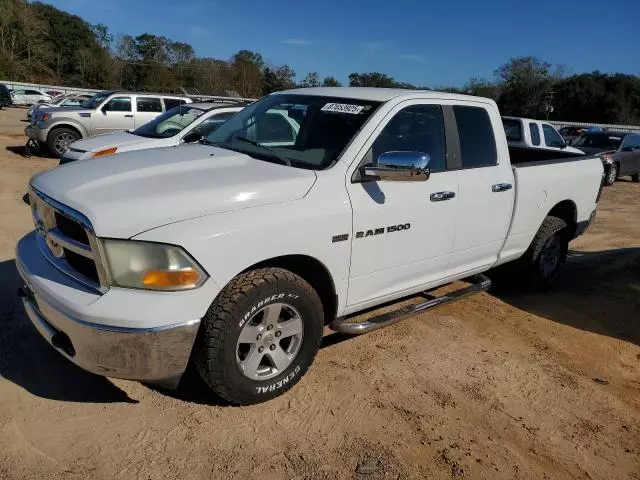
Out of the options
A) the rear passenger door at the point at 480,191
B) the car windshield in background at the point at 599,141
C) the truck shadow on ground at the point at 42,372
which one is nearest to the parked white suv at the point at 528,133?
the car windshield in background at the point at 599,141

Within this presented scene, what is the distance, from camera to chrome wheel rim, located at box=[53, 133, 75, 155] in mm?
13797

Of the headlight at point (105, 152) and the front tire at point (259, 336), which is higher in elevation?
the headlight at point (105, 152)

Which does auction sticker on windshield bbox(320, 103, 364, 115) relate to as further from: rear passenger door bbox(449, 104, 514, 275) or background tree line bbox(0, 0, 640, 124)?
background tree line bbox(0, 0, 640, 124)

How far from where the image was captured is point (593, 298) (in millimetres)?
5789

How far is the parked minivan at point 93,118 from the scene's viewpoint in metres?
13.6

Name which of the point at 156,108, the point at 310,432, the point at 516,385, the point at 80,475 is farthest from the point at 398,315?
the point at 156,108

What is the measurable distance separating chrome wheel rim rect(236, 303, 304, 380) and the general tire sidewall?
Result: 0.11 feet

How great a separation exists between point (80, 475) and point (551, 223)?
184 inches

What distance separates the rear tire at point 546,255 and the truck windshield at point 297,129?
252cm

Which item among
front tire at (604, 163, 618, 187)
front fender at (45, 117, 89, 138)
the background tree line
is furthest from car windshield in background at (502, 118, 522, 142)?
the background tree line

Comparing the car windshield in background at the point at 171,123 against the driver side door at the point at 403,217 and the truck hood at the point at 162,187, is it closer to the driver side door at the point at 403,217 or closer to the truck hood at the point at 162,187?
the truck hood at the point at 162,187

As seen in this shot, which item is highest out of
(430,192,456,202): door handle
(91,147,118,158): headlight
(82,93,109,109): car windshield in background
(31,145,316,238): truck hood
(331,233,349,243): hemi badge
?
(82,93,109,109): car windshield in background

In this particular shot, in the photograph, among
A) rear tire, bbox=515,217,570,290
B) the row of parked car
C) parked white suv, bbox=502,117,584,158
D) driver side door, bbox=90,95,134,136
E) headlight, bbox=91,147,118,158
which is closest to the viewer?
rear tire, bbox=515,217,570,290

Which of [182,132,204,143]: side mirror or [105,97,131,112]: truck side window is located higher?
[105,97,131,112]: truck side window
